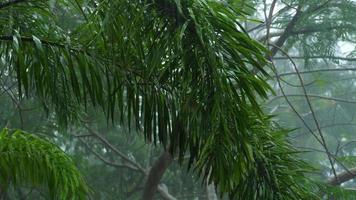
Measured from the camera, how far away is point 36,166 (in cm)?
199

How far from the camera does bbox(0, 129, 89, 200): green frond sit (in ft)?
6.41

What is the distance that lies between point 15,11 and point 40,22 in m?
0.11

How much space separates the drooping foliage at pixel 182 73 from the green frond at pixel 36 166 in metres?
0.19

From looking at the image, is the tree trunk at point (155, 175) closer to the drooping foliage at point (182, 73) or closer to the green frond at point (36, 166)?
the green frond at point (36, 166)

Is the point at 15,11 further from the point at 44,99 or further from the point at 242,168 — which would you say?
the point at 242,168

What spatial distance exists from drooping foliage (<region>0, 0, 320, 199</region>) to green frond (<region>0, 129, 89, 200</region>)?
19cm

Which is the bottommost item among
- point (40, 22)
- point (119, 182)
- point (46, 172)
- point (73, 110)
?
point (119, 182)

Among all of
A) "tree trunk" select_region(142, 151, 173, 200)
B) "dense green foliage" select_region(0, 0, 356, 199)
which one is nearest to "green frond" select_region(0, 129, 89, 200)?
"dense green foliage" select_region(0, 0, 356, 199)

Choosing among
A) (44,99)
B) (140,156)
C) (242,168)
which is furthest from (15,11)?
(140,156)

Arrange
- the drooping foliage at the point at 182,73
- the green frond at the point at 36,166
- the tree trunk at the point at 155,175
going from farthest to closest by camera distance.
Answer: the tree trunk at the point at 155,175 → the green frond at the point at 36,166 → the drooping foliage at the point at 182,73

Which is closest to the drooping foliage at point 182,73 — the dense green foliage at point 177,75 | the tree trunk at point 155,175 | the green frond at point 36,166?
the dense green foliage at point 177,75

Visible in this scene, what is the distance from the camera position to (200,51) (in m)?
1.50

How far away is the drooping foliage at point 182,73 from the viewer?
149 centimetres

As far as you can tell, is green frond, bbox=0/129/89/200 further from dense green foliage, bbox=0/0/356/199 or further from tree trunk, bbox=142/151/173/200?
tree trunk, bbox=142/151/173/200
